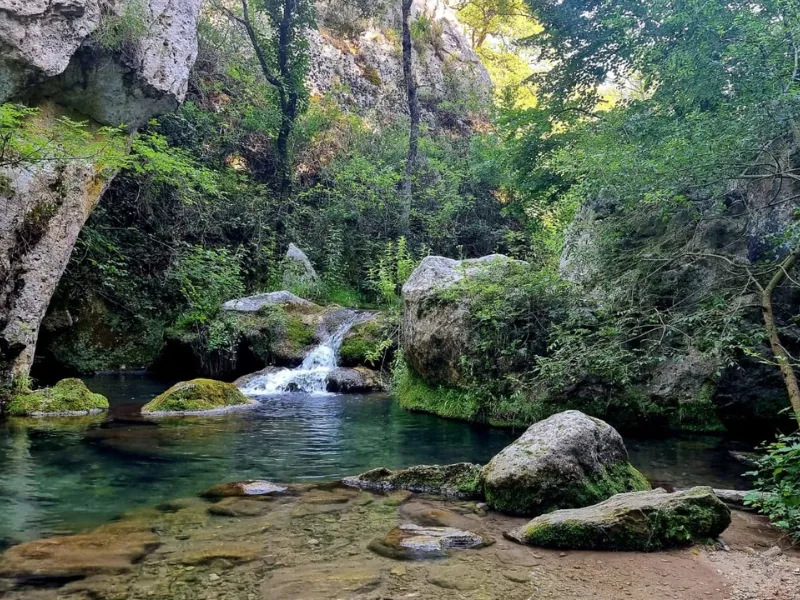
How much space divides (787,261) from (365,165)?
16283 millimetres

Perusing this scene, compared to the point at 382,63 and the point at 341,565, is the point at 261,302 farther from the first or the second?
the point at 382,63

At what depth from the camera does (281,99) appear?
2019 cm

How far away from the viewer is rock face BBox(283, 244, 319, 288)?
18.2 meters

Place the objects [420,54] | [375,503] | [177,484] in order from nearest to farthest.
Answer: [375,503] → [177,484] → [420,54]

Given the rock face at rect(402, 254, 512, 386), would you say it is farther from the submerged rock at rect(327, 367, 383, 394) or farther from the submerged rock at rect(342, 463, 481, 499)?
the submerged rock at rect(342, 463, 481, 499)

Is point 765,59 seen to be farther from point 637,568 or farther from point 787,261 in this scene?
point 637,568

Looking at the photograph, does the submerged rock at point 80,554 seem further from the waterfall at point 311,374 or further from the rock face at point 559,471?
the waterfall at point 311,374

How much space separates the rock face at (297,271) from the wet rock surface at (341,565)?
13461mm

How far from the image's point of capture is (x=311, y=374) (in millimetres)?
13297

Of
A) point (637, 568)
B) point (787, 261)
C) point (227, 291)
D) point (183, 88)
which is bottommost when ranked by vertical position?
point (637, 568)

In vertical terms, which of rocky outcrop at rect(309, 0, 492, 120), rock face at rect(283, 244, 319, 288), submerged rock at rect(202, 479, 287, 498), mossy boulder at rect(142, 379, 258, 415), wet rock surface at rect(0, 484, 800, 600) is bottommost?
wet rock surface at rect(0, 484, 800, 600)

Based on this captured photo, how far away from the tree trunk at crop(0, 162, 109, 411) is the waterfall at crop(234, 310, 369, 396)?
178 inches

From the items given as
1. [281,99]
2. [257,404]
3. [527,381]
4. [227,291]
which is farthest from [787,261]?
[281,99]

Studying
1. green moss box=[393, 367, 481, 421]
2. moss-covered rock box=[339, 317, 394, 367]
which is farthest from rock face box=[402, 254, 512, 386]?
moss-covered rock box=[339, 317, 394, 367]
